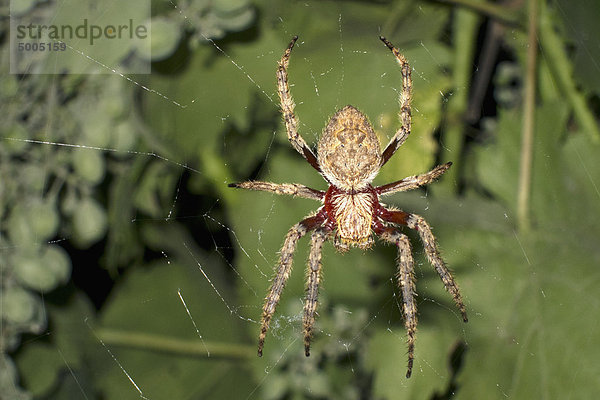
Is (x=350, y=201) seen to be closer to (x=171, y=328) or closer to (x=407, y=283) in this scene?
(x=407, y=283)

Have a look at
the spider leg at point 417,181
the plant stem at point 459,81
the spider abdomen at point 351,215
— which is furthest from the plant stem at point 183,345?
the plant stem at point 459,81

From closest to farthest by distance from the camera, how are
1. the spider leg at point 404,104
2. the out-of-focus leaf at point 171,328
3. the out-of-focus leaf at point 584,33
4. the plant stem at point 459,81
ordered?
1. the spider leg at point 404,104
2. the out-of-focus leaf at point 584,33
3. the plant stem at point 459,81
4. the out-of-focus leaf at point 171,328

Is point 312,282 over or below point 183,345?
over

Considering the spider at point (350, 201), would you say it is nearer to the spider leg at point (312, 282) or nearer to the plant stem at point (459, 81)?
the spider leg at point (312, 282)

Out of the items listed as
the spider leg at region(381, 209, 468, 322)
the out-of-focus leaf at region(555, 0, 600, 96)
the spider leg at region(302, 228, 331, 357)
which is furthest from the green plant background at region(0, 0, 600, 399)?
the spider leg at region(302, 228, 331, 357)

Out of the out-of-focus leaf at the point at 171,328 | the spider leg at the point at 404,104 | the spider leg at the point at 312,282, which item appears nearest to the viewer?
the spider leg at the point at 312,282

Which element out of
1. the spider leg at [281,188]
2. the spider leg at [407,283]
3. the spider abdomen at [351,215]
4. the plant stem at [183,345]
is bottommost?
the plant stem at [183,345]

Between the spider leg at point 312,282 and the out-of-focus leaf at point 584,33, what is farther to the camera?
the out-of-focus leaf at point 584,33

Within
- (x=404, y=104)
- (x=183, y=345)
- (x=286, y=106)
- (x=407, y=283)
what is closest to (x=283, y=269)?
(x=407, y=283)
